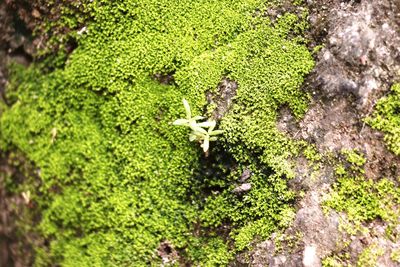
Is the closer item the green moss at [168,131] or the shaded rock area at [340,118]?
the shaded rock area at [340,118]

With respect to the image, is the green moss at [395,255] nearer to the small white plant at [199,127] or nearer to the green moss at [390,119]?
the green moss at [390,119]

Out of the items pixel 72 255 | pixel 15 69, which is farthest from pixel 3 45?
pixel 72 255

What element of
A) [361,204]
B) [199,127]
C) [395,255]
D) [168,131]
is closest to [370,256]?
[395,255]

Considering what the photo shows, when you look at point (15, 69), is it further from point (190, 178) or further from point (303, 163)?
point (303, 163)

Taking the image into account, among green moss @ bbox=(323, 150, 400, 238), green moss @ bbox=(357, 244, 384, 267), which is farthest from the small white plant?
green moss @ bbox=(357, 244, 384, 267)

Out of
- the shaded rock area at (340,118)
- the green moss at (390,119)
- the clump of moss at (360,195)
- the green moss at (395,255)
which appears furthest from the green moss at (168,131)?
the green moss at (395,255)
